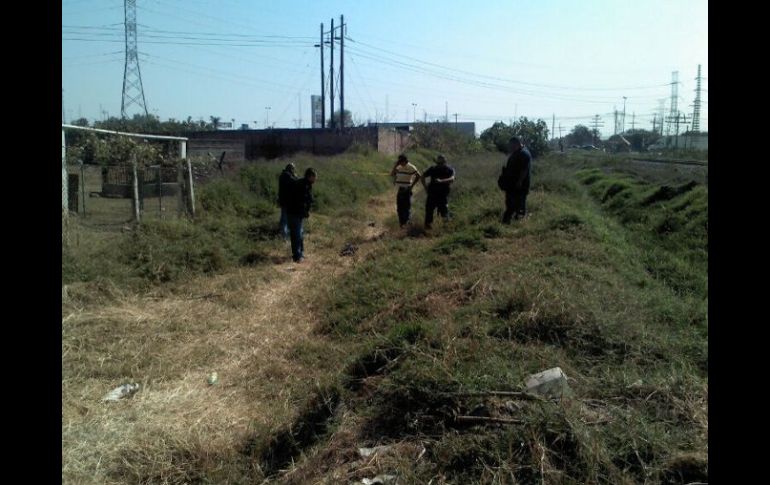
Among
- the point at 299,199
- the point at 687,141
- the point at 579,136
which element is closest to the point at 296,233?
the point at 299,199

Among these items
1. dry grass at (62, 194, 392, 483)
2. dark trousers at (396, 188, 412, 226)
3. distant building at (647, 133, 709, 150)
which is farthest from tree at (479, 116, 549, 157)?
dry grass at (62, 194, 392, 483)

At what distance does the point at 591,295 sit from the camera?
6.19 metres

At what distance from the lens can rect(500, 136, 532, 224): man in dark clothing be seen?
1104 cm

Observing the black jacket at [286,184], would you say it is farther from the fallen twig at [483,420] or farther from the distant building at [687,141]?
the distant building at [687,141]

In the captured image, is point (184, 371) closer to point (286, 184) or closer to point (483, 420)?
point (483, 420)

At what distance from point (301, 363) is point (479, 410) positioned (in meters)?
2.72

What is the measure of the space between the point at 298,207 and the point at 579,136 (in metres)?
115

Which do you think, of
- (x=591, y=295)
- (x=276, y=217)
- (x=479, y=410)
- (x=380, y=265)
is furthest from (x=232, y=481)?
(x=276, y=217)

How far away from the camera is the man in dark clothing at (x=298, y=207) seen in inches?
415

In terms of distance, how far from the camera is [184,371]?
591 cm
